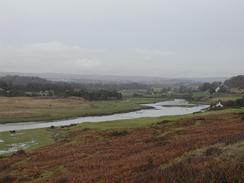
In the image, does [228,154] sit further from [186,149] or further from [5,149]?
[5,149]

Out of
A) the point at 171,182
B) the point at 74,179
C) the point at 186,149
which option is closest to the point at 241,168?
the point at 171,182

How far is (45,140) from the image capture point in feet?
170

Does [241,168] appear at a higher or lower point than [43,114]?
higher

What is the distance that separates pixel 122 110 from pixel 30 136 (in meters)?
74.5

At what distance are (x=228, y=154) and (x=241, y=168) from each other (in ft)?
13.5

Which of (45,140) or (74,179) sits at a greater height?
(74,179)

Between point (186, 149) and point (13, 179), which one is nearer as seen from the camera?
point (186, 149)

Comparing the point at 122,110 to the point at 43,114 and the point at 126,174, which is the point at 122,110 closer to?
the point at 43,114

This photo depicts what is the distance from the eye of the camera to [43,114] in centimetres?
10950

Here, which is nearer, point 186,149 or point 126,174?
point 126,174

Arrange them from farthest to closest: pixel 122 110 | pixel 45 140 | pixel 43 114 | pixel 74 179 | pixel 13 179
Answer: pixel 122 110 → pixel 43 114 → pixel 45 140 → pixel 13 179 → pixel 74 179

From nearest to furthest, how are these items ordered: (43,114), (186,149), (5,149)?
1. (186,149)
2. (5,149)
3. (43,114)

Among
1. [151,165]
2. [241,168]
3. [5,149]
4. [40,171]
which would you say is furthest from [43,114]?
[241,168]

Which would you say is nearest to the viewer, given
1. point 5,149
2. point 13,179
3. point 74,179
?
point 74,179
